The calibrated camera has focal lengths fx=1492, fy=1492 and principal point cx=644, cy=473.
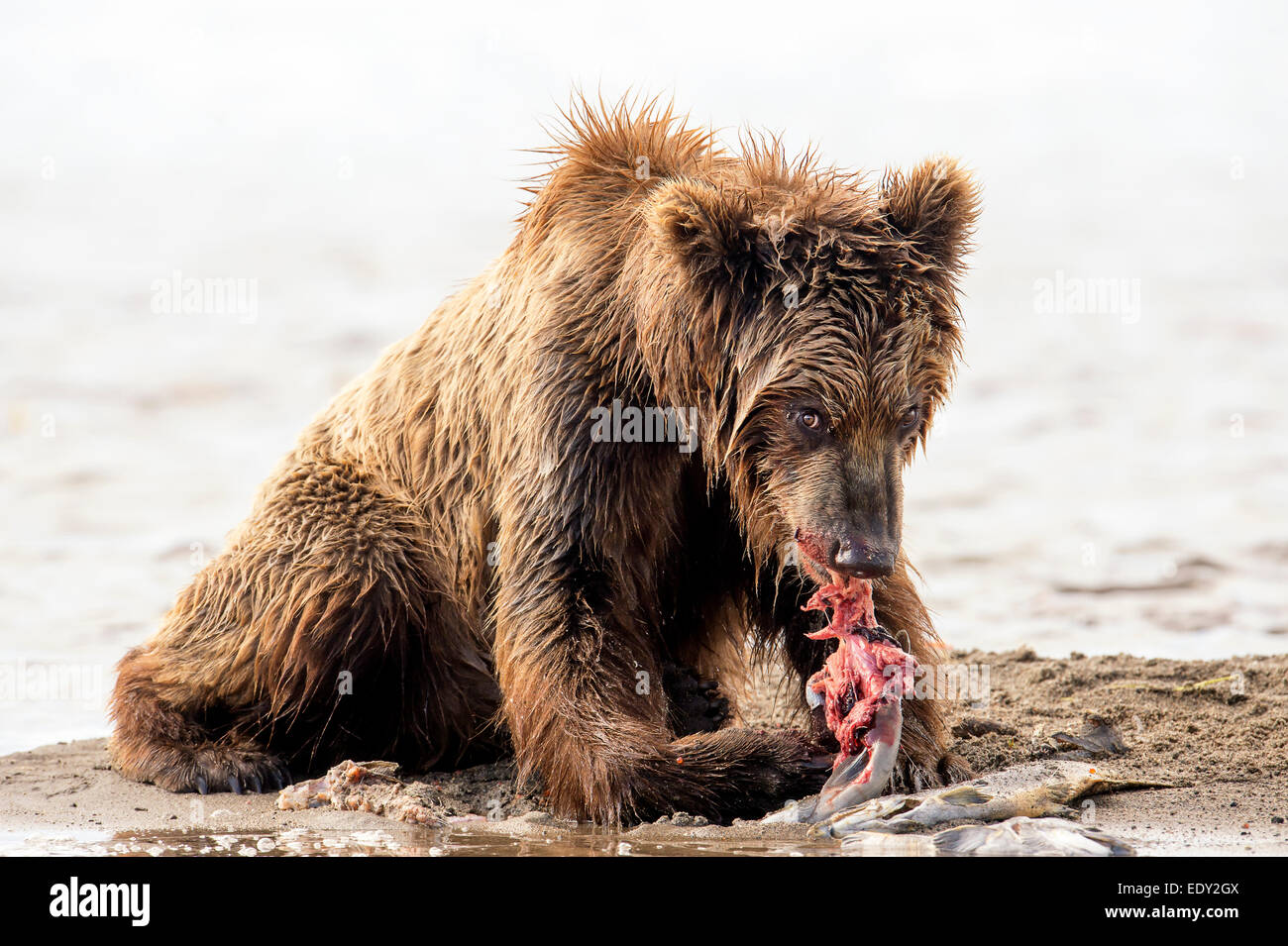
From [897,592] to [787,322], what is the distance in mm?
1561

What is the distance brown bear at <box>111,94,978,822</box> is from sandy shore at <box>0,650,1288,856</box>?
0.31 metres

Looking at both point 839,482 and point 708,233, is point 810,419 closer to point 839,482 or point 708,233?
point 839,482

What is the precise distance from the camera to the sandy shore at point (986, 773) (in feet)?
19.0

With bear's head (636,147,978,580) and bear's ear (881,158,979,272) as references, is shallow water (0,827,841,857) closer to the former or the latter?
bear's head (636,147,978,580)

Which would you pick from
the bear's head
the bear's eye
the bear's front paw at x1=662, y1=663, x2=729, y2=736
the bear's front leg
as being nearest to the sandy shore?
the bear's front leg

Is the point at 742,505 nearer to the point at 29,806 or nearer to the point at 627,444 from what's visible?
the point at 627,444

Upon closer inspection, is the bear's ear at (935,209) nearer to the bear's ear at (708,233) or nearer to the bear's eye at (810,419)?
the bear's ear at (708,233)

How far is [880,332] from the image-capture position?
585cm

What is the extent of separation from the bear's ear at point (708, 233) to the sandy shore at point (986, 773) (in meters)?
2.22

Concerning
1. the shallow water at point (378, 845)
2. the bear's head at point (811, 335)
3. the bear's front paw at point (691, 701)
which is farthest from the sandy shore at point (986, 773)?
the bear's head at point (811, 335)

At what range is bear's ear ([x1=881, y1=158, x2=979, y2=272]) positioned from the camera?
622 centimetres

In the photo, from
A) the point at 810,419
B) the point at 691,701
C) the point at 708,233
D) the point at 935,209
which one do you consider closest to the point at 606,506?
the point at 810,419

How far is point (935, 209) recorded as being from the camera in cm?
624

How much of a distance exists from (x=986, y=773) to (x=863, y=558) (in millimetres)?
1715
